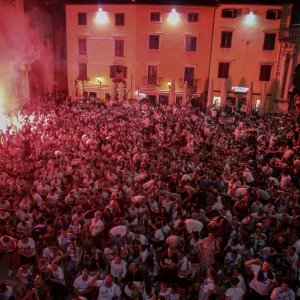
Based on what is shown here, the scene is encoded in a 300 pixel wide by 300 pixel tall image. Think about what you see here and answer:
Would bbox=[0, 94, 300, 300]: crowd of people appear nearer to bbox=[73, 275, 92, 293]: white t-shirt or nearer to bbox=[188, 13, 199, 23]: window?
bbox=[73, 275, 92, 293]: white t-shirt

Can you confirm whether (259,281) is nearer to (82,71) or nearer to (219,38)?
(219,38)

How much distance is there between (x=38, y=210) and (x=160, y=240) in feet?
12.1

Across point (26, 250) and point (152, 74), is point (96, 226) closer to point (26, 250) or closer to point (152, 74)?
point (26, 250)

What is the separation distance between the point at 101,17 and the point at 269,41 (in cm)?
1414

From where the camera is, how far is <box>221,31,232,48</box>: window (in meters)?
29.7

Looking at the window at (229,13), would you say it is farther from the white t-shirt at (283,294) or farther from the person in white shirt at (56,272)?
the person in white shirt at (56,272)

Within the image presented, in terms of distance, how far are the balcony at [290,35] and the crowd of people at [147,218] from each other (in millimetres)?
13833

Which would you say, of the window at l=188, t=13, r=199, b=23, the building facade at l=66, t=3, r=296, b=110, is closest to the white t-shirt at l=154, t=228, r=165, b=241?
the building facade at l=66, t=3, r=296, b=110

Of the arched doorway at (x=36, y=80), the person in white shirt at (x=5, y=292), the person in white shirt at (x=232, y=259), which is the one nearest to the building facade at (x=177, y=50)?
the arched doorway at (x=36, y=80)

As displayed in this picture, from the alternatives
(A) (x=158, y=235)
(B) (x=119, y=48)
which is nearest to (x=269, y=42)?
(B) (x=119, y=48)

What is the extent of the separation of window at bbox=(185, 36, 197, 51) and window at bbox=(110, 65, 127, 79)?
5798 mm

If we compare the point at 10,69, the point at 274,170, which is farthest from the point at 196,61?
the point at 274,170

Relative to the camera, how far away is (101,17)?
31.8 meters

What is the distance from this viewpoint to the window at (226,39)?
29.7 meters
